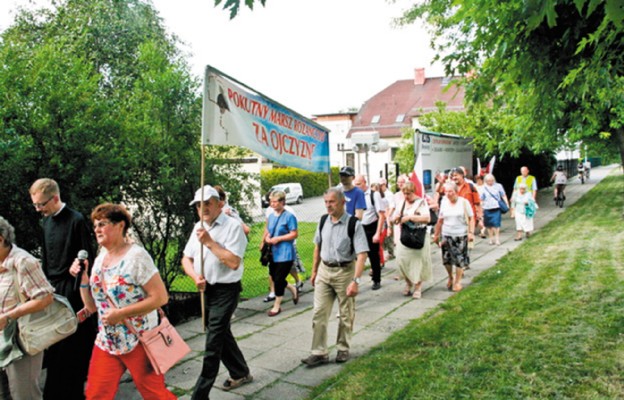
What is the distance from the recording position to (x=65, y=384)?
13.4 feet

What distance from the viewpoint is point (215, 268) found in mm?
4199

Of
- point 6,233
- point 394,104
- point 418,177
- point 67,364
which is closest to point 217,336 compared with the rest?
point 67,364

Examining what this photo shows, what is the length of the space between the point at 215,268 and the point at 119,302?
1.01m

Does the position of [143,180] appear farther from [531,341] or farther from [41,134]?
[531,341]

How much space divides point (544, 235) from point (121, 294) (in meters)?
12.6

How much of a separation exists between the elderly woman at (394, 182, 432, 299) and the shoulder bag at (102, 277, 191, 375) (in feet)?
15.5

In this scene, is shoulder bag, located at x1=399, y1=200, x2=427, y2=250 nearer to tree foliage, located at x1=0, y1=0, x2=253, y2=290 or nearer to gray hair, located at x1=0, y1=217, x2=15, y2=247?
tree foliage, located at x1=0, y1=0, x2=253, y2=290

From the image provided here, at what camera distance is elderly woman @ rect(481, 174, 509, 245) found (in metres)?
12.6

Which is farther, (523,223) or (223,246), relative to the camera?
(523,223)

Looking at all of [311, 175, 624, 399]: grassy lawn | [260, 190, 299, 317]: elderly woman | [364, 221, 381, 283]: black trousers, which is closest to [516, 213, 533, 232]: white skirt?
[311, 175, 624, 399]: grassy lawn

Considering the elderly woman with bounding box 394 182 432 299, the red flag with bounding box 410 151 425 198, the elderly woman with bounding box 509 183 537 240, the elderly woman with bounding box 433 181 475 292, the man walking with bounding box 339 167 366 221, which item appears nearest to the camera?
the man walking with bounding box 339 167 366 221

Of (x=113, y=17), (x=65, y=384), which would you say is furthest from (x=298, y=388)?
(x=113, y=17)

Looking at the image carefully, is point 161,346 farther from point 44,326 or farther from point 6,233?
point 6,233

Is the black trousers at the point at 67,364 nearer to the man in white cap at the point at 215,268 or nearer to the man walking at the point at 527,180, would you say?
the man in white cap at the point at 215,268
